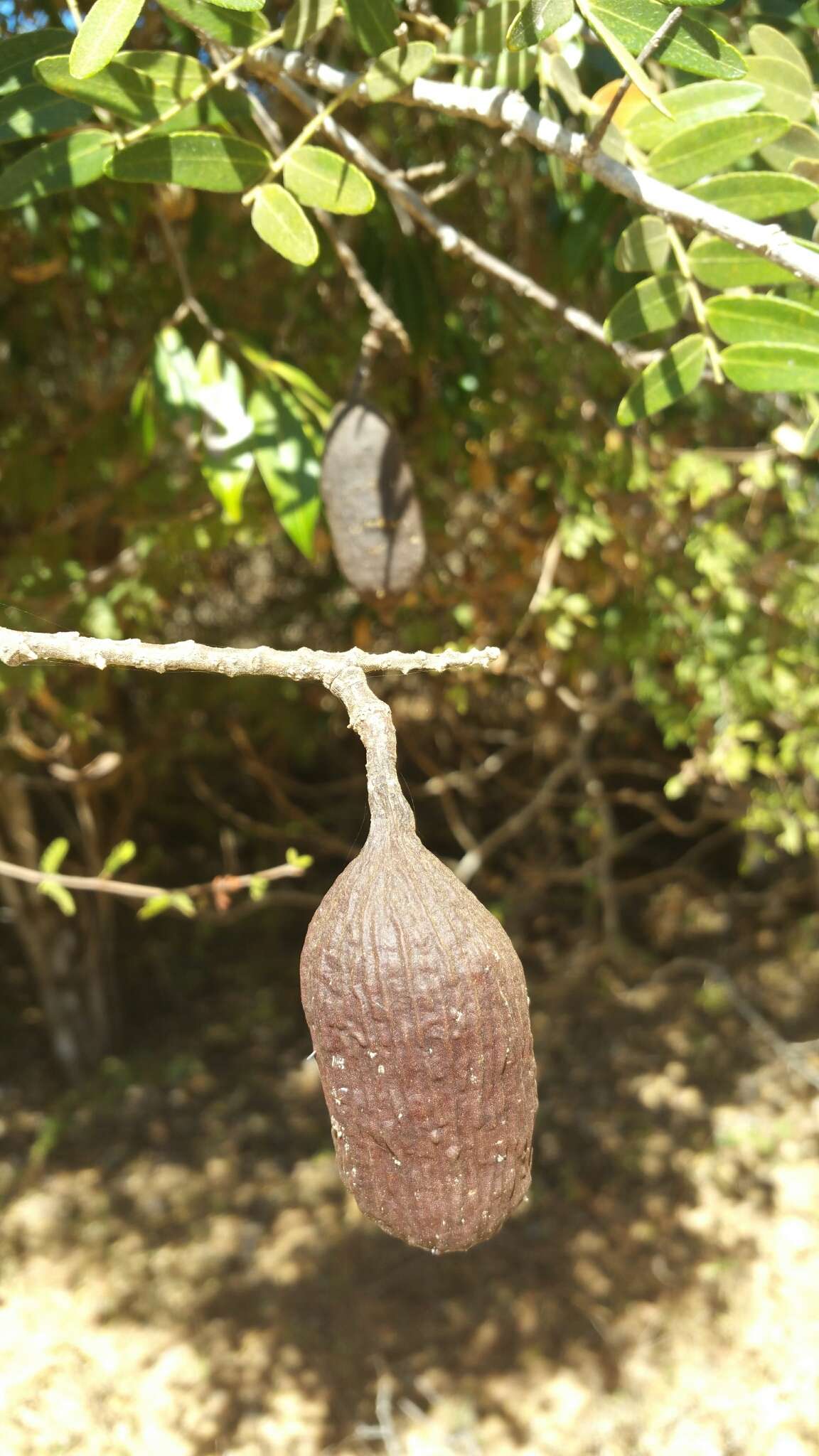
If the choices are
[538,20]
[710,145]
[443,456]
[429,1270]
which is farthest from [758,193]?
[429,1270]

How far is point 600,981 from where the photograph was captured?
391 centimetres

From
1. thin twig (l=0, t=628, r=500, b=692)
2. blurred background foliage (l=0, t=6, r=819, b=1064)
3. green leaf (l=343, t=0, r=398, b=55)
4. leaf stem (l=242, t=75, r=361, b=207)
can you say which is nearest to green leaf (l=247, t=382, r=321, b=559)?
blurred background foliage (l=0, t=6, r=819, b=1064)

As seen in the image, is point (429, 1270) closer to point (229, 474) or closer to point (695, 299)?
point (229, 474)

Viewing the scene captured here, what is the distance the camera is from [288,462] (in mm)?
1385

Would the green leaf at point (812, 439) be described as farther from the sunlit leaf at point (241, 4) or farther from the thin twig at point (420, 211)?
the sunlit leaf at point (241, 4)

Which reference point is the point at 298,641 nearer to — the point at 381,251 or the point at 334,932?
the point at 381,251

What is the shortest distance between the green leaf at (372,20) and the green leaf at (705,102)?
237 mm

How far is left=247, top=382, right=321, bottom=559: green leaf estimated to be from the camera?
138 cm

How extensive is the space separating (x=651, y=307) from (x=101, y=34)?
50cm

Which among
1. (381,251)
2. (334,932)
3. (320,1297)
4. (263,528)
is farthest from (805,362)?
(320,1297)

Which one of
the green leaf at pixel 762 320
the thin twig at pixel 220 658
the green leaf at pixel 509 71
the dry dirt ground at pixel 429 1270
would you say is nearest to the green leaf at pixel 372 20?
the green leaf at pixel 509 71

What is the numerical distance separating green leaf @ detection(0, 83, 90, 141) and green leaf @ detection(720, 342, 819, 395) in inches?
25.1

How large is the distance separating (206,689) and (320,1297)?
1.82 metres

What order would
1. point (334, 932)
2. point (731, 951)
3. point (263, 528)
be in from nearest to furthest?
point (334, 932) → point (263, 528) → point (731, 951)
